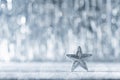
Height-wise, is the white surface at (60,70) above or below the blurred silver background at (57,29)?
below

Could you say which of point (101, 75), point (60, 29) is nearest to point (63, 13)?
point (60, 29)

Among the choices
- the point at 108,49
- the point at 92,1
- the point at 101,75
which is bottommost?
the point at 101,75

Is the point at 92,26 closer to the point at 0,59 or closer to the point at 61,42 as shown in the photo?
the point at 61,42

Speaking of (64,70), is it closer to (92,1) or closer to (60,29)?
(60,29)

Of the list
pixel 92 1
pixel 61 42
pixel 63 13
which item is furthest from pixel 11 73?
pixel 92 1

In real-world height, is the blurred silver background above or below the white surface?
above

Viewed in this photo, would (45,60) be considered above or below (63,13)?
below

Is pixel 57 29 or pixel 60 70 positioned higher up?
pixel 57 29
